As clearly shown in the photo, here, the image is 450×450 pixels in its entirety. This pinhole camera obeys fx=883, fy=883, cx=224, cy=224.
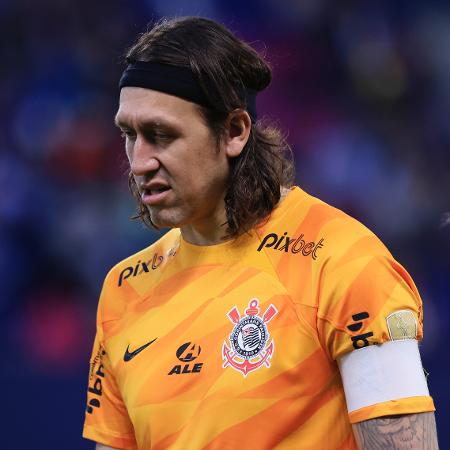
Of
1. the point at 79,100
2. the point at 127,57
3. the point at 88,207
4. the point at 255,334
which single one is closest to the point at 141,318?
the point at 255,334

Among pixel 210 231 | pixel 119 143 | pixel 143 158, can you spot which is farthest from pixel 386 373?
pixel 119 143

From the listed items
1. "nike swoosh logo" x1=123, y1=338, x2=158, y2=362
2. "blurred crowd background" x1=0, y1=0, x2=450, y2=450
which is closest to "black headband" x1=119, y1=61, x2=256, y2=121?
"nike swoosh logo" x1=123, y1=338, x2=158, y2=362

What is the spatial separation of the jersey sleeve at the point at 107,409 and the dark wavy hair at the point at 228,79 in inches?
21.9

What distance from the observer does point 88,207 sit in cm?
525

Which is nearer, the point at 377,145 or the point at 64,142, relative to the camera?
the point at 377,145

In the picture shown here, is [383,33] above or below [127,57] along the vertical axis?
above

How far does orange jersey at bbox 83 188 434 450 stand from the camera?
206 cm

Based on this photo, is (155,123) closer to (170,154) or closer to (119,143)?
(170,154)

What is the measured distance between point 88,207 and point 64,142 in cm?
45

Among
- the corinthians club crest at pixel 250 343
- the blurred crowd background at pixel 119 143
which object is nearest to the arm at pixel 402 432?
the corinthians club crest at pixel 250 343

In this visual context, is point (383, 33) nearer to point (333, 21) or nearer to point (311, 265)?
point (333, 21)

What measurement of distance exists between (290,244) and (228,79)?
0.48m

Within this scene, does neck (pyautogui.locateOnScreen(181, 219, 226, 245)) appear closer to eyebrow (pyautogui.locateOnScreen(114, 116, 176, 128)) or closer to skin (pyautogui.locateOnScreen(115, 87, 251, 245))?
skin (pyautogui.locateOnScreen(115, 87, 251, 245))

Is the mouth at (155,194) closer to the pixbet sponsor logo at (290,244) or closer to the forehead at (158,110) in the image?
the forehead at (158,110)
